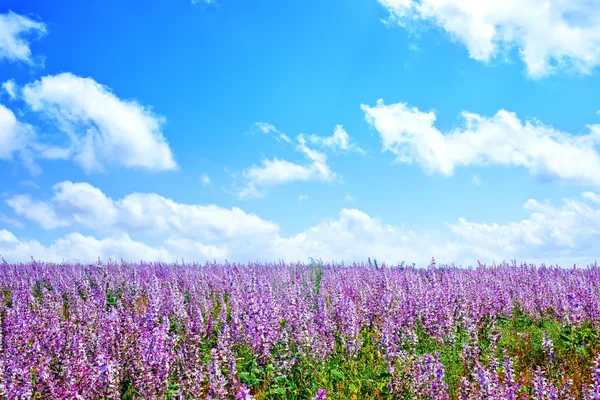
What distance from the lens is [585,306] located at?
41.4 feet

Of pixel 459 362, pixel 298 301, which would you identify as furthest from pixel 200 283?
pixel 459 362

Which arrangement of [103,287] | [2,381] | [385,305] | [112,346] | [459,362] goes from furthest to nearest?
[103,287]
[385,305]
[459,362]
[112,346]
[2,381]

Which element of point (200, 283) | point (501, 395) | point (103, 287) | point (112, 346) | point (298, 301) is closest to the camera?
point (501, 395)

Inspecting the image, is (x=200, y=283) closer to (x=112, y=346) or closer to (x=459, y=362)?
(x=112, y=346)

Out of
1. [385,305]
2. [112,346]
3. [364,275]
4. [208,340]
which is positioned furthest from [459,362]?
[364,275]

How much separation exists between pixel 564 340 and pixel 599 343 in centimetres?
70

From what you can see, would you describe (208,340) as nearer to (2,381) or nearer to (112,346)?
(112,346)

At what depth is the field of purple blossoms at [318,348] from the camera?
21.6 feet

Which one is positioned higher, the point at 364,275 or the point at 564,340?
the point at 364,275

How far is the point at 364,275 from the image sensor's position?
67.6 feet

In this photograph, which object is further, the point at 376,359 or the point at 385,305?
the point at 385,305

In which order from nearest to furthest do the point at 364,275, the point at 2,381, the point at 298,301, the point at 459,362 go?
the point at 2,381 → the point at 459,362 → the point at 298,301 → the point at 364,275

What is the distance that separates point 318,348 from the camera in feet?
27.7

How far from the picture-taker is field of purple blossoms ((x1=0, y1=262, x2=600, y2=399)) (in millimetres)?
6590
